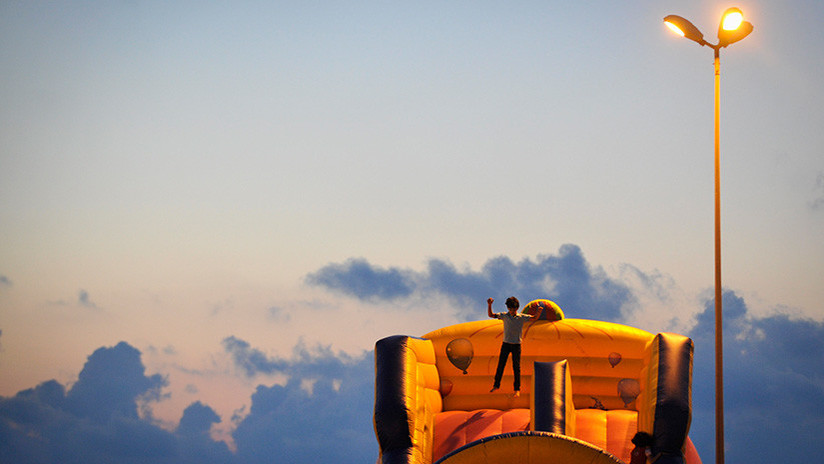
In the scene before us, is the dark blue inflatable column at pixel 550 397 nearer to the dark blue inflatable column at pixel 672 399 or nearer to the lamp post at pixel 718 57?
the dark blue inflatable column at pixel 672 399

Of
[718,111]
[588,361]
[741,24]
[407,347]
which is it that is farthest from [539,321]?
[741,24]

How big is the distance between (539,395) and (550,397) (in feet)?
0.47

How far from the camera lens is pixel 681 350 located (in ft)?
38.6

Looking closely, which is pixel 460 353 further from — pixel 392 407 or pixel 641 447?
pixel 641 447

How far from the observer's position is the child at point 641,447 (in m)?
11.0

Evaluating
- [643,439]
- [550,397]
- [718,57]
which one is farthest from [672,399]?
[718,57]

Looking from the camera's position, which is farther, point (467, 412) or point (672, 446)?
point (467, 412)

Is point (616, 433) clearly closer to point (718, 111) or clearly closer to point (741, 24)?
point (718, 111)

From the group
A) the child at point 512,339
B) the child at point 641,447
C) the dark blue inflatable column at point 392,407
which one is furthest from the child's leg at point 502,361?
the child at point 641,447

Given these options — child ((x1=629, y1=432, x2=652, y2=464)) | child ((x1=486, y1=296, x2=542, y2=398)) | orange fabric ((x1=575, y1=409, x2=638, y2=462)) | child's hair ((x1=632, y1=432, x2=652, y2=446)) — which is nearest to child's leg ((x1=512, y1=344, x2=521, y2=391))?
child ((x1=486, y1=296, x2=542, y2=398))

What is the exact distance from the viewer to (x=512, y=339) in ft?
43.9

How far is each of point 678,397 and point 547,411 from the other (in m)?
1.61

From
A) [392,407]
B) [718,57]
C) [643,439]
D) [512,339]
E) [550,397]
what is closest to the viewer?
[643,439]

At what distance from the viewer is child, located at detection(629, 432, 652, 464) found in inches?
433
